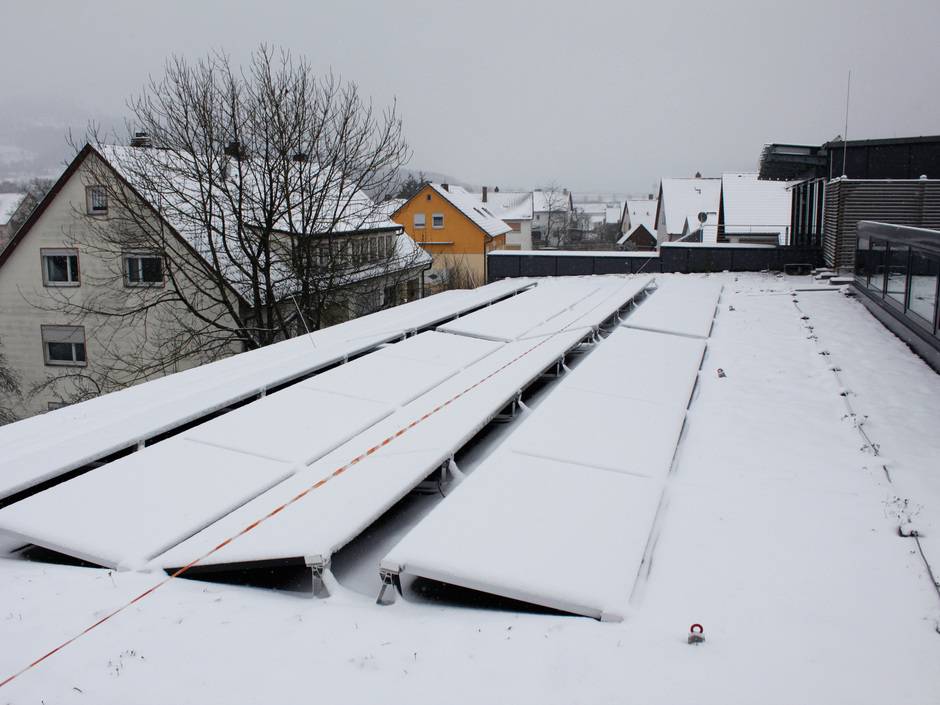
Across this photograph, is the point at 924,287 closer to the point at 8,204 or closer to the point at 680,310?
the point at 680,310

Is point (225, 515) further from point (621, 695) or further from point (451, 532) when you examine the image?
point (621, 695)

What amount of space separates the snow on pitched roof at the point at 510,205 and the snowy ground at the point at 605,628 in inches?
2622

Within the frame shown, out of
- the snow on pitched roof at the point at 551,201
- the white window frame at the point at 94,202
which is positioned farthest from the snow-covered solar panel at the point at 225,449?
the snow on pitched roof at the point at 551,201

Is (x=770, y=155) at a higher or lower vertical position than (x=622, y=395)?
higher

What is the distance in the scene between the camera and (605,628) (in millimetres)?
3045

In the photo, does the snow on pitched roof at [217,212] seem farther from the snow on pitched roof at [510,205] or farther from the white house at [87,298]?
the snow on pitched roof at [510,205]

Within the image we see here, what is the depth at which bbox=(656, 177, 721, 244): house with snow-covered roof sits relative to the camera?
4697 centimetres

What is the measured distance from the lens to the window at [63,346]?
2111 cm

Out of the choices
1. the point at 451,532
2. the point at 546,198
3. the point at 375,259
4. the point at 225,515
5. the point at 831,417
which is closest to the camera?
the point at 451,532

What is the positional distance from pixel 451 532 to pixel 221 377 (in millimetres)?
4477

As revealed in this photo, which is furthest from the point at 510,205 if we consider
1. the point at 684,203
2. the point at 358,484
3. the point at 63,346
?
the point at 358,484

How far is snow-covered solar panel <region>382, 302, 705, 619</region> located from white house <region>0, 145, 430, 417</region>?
14.2 metres

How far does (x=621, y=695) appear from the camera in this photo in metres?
2.62

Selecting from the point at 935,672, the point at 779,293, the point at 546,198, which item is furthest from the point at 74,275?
the point at 546,198
